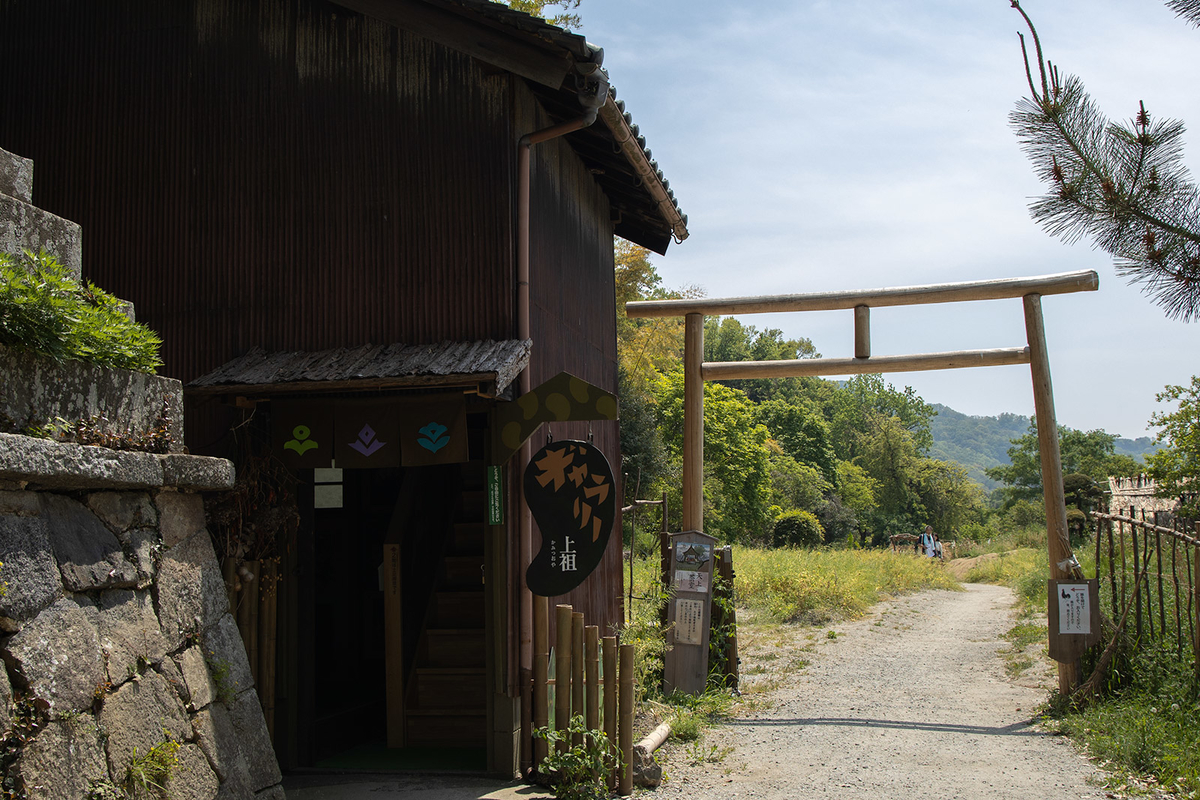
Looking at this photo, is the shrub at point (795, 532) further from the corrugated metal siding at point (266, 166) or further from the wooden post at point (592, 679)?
the corrugated metal siding at point (266, 166)

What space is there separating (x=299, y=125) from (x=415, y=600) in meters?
4.77

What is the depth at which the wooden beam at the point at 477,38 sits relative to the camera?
686 centimetres

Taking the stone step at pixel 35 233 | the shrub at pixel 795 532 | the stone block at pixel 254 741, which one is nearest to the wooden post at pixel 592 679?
the stone block at pixel 254 741

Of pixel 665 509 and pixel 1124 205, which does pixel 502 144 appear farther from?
pixel 665 509

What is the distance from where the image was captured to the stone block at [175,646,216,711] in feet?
15.5

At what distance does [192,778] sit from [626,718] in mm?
3136

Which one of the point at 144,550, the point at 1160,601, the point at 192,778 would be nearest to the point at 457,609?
the point at 192,778

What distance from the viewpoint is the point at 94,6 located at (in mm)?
8211

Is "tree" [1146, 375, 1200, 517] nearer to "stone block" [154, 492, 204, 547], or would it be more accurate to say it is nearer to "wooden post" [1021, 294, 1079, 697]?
"wooden post" [1021, 294, 1079, 697]

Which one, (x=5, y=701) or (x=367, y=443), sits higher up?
(x=367, y=443)

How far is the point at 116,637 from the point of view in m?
4.30

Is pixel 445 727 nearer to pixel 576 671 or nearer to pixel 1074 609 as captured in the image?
pixel 576 671

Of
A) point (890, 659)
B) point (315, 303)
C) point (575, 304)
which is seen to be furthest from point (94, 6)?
point (890, 659)

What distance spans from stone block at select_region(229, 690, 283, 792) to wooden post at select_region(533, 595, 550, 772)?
2148 millimetres
